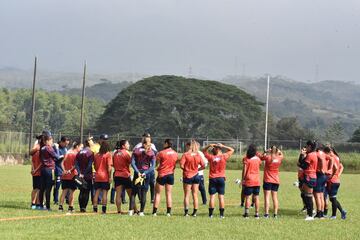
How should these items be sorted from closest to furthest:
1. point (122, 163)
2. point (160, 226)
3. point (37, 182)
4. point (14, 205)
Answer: point (160, 226) < point (122, 163) < point (37, 182) < point (14, 205)

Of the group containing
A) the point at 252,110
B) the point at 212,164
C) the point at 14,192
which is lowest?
the point at 14,192

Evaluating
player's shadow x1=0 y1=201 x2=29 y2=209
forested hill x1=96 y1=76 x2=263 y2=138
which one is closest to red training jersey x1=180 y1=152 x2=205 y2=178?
player's shadow x1=0 y1=201 x2=29 y2=209

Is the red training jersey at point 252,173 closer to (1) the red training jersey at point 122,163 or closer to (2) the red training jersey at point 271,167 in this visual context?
(2) the red training jersey at point 271,167

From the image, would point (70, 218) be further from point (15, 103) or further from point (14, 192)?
point (15, 103)

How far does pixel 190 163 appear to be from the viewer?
60.9 ft

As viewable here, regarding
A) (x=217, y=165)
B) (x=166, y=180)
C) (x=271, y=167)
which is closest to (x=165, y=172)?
(x=166, y=180)

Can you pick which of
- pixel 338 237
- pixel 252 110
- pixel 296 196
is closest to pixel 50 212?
pixel 338 237

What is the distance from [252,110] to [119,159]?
98.2 meters

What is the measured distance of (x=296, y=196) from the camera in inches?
1144

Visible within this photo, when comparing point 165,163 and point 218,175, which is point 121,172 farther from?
point 218,175

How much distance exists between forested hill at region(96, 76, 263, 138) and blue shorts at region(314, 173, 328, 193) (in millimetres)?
85029

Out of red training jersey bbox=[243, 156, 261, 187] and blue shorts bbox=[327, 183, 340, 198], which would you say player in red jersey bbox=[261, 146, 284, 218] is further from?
blue shorts bbox=[327, 183, 340, 198]

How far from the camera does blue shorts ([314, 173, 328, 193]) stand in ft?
62.3

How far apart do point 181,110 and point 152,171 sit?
9449 centimetres
